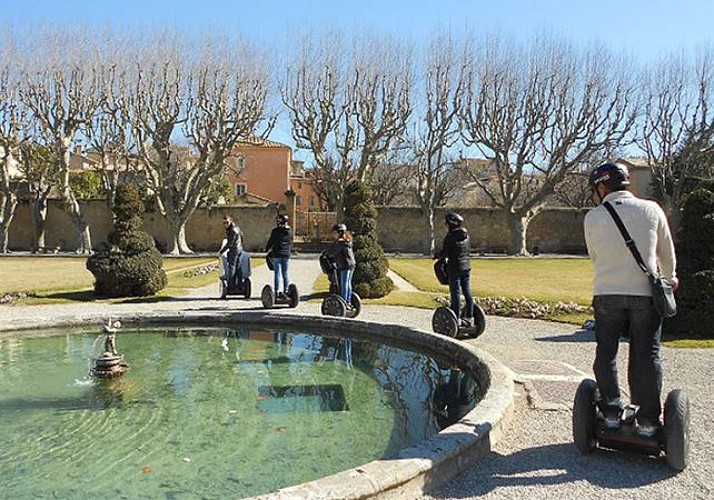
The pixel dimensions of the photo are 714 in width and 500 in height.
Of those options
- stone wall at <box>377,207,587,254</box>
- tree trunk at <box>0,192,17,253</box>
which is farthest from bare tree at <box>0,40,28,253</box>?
stone wall at <box>377,207,587,254</box>

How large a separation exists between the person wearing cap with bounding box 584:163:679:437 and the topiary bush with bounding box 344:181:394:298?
33.7ft

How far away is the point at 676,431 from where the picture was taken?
12.5 ft

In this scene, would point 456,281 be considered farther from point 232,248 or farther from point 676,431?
point 232,248

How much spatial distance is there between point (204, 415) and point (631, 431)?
3.54m

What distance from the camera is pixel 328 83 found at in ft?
106

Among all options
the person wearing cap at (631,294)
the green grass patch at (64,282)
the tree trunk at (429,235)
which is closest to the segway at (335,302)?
the green grass patch at (64,282)

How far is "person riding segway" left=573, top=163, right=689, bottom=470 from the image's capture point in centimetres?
387

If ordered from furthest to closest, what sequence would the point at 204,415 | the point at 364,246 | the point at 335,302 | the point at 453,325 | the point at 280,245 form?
1. the point at 364,246
2. the point at 280,245
3. the point at 335,302
4. the point at 453,325
5. the point at 204,415

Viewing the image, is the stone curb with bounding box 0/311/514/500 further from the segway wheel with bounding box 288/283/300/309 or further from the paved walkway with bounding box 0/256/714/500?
the segway wheel with bounding box 288/283/300/309

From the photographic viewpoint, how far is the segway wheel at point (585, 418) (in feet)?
13.4

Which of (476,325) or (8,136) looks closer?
(476,325)

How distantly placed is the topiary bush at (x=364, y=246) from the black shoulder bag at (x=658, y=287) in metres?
10.5

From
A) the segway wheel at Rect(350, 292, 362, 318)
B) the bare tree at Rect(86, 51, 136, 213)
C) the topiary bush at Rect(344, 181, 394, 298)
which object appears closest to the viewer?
the segway wheel at Rect(350, 292, 362, 318)

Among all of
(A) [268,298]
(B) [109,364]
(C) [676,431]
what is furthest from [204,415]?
(A) [268,298]
